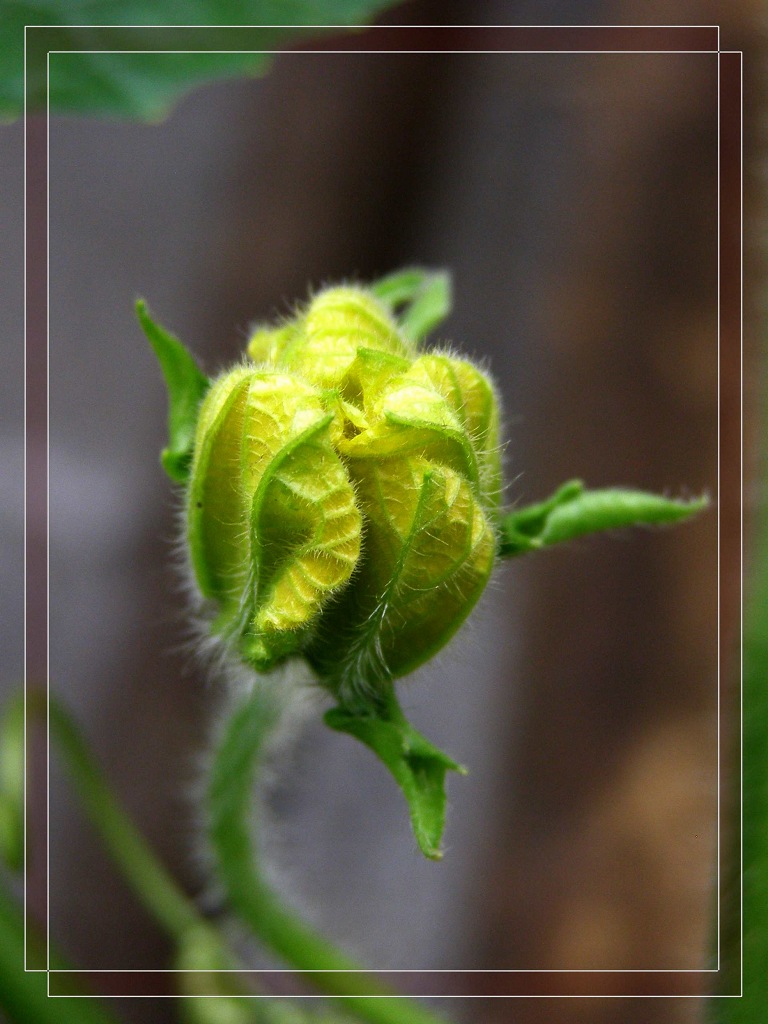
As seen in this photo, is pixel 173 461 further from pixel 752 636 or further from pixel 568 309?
pixel 568 309

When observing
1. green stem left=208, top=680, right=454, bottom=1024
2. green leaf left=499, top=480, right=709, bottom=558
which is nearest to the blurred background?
green stem left=208, top=680, right=454, bottom=1024

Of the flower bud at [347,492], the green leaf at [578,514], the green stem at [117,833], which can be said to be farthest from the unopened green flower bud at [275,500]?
the green stem at [117,833]

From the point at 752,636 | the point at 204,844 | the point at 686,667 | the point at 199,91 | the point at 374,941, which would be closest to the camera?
the point at 752,636

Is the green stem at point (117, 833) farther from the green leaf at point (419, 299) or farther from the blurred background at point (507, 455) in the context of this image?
A: the green leaf at point (419, 299)

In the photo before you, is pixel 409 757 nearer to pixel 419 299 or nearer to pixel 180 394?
pixel 180 394

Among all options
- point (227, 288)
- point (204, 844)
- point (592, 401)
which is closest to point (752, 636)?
point (204, 844)

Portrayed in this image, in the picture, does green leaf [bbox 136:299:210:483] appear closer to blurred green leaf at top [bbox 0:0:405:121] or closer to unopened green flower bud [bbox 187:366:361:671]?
unopened green flower bud [bbox 187:366:361:671]

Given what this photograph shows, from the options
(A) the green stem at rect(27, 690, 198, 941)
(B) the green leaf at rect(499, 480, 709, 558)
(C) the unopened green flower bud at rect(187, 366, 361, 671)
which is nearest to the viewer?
(C) the unopened green flower bud at rect(187, 366, 361, 671)
